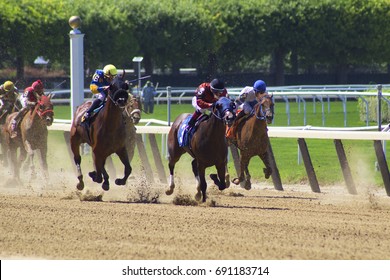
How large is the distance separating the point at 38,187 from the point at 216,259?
7626 millimetres

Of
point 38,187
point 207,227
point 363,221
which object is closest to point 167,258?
point 207,227

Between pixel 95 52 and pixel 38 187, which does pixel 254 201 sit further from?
pixel 95 52

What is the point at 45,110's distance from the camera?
1508cm

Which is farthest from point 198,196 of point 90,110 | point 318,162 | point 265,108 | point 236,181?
point 318,162

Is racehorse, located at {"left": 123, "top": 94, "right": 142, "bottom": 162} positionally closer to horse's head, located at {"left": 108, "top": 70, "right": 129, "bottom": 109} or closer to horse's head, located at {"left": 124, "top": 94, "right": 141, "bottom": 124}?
horse's head, located at {"left": 124, "top": 94, "right": 141, "bottom": 124}

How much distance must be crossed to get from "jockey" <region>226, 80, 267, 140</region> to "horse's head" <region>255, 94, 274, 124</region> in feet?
0.41

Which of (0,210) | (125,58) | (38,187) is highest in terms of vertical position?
(0,210)

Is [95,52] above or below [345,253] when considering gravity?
below

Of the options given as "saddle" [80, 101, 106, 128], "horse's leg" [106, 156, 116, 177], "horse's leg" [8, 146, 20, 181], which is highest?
"saddle" [80, 101, 106, 128]

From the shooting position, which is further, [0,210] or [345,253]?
[0,210]

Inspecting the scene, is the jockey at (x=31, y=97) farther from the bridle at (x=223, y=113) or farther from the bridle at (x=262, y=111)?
the bridle at (x=223, y=113)

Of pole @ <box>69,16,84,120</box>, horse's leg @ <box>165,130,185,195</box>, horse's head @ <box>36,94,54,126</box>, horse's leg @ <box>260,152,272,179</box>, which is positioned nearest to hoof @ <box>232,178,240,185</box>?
horse's leg @ <box>260,152,272,179</box>

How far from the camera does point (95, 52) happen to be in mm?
46438

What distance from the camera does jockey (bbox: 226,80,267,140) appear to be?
512 inches
